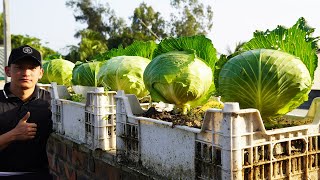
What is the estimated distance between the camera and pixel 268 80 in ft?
10.1

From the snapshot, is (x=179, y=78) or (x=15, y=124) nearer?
(x=15, y=124)

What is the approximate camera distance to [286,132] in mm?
2881

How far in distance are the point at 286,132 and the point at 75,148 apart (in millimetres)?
3311

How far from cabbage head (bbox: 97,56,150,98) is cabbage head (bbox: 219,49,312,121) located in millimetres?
2242

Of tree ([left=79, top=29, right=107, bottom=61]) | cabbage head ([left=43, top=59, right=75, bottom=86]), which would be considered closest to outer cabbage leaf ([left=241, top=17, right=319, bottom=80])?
cabbage head ([left=43, top=59, right=75, bottom=86])

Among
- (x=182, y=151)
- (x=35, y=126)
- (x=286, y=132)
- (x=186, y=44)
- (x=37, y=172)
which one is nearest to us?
(x=35, y=126)

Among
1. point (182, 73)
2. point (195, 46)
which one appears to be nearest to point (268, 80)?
point (182, 73)

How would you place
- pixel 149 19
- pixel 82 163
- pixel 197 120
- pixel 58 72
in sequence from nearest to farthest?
pixel 197 120, pixel 82 163, pixel 58 72, pixel 149 19

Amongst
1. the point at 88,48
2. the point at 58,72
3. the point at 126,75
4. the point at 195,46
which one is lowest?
the point at 126,75

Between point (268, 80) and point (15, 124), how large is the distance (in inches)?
76.6

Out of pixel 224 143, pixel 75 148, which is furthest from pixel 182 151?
pixel 75 148

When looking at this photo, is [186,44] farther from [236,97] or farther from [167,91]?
[236,97]

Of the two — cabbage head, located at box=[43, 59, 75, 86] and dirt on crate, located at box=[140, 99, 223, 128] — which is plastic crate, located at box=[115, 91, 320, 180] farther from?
cabbage head, located at box=[43, 59, 75, 86]

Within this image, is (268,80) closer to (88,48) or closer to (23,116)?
(23,116)
